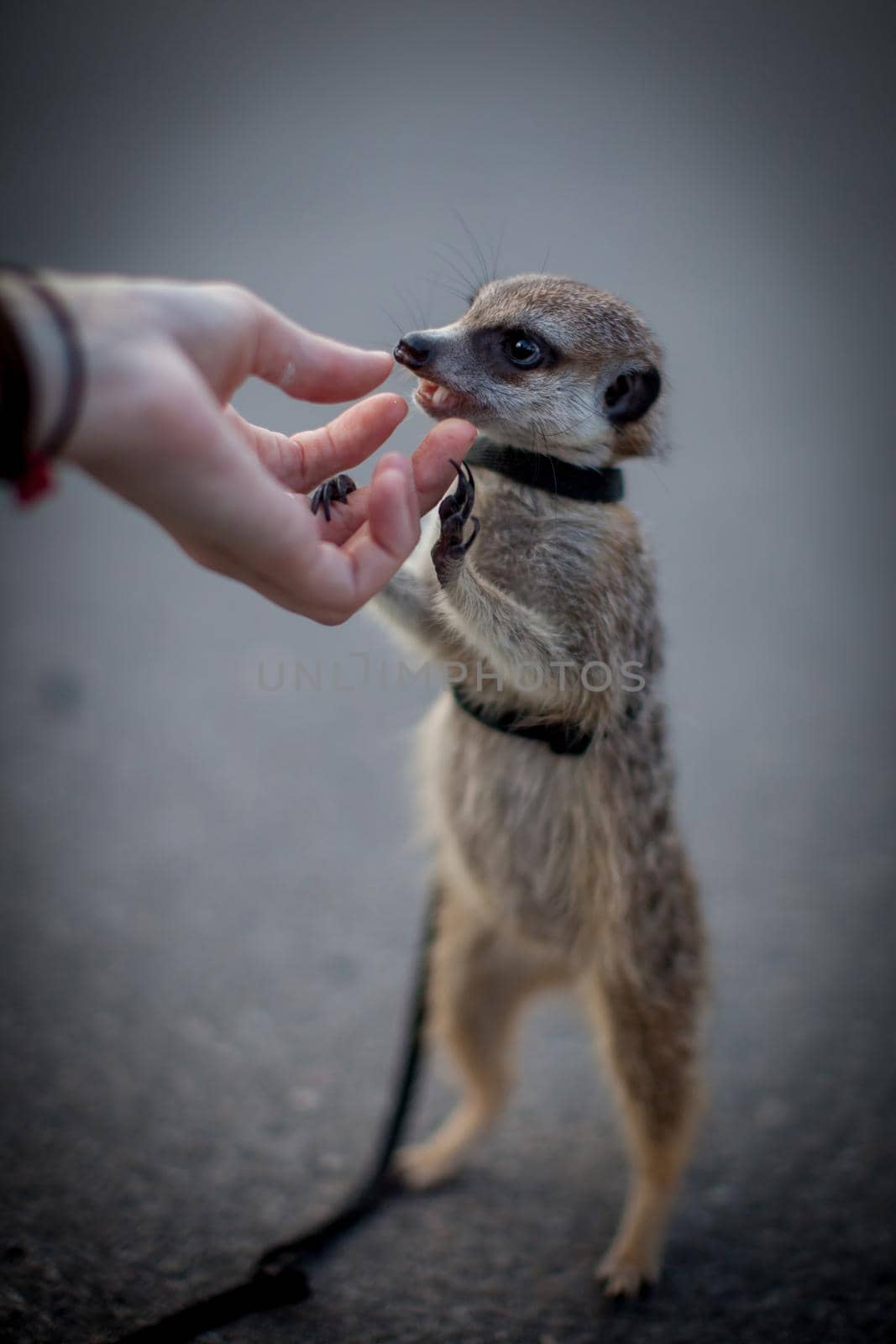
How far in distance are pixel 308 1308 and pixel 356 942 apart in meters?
0.83

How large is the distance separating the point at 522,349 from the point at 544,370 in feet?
0.11

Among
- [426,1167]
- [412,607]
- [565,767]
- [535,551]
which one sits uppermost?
[535,551]

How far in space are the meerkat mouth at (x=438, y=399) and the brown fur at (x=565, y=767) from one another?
0.01m

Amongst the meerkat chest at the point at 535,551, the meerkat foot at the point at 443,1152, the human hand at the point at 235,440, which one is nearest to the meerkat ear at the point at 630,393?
the meerkat chest at the point at 535,551

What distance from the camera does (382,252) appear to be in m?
3.40

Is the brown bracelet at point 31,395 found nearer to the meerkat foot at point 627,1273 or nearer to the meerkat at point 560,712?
the meerkat at point 560,712

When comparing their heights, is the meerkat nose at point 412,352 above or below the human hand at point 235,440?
above

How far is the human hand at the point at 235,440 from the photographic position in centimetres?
76

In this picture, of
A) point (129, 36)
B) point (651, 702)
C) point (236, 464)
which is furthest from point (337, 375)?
point (129, 36)

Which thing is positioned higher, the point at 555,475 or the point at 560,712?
the point at 555,475

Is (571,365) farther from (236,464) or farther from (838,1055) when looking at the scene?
(838,1055)

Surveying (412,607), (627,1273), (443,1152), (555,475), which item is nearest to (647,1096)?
(627,1273)

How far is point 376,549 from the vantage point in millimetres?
945

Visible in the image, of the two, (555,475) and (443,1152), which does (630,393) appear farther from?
(443,1152)
